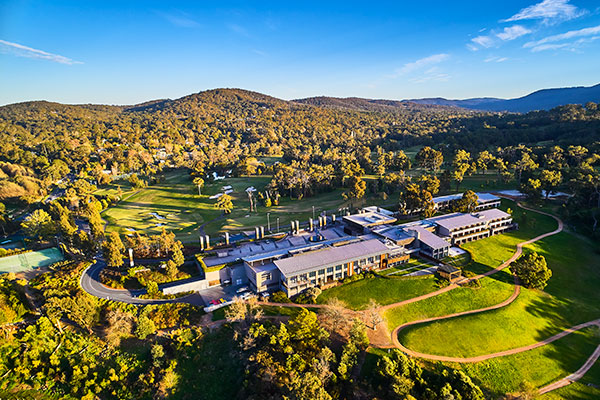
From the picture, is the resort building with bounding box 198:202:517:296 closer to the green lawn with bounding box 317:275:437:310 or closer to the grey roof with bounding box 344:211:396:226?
the grey roof with bounding box 344:211:396:226

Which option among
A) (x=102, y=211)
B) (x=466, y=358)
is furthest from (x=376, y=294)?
(x=102, y=211)

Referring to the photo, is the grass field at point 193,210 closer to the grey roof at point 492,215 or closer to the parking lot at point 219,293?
the parking lot at point 219,293

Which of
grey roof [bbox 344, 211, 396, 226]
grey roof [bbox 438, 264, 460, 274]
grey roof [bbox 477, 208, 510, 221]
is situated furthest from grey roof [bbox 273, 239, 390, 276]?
grey roof [bbox 477, 208, 510, 221]

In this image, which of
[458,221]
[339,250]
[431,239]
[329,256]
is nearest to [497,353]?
[431,239]

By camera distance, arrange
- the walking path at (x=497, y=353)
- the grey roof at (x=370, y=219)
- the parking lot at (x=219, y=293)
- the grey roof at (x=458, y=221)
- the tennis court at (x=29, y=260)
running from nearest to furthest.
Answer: the walking path at (x=497, y=353), the parking lot at (x=219, y=293), the tennis court at (x=29, y=260), the grey roof at (x=458, y=221), the grey roof at (x=370, y=219)

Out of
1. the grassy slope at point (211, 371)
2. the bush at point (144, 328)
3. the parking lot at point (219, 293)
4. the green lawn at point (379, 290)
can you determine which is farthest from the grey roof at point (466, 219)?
the bush at point (144, 328)

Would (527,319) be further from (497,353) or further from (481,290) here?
(497,353)
